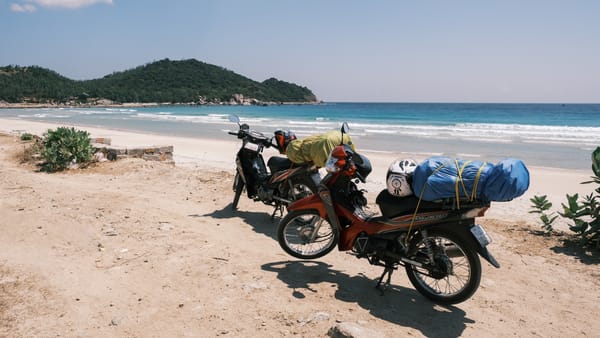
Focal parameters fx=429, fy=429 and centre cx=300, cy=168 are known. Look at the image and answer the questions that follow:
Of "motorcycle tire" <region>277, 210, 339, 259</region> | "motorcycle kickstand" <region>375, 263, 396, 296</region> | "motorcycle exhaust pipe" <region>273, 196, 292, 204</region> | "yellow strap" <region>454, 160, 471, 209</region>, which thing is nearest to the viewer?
"yellow strap" <region>454, 160, 471, 209</region>

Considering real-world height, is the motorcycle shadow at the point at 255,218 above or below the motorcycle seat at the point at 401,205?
below

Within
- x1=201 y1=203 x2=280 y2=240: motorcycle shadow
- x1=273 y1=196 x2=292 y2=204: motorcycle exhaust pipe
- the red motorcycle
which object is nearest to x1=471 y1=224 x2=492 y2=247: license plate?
the red motorcycle

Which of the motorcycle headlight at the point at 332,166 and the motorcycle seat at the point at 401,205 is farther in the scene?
the motorcycle headlight at the point at 332,166

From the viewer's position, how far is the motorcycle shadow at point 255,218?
17.5ft

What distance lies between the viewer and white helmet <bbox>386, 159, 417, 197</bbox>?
10.7 ft

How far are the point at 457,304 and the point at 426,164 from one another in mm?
1188

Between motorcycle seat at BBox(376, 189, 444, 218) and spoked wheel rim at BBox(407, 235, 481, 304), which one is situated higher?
motorcycle seat at BBox(376, 189, 444, 218)

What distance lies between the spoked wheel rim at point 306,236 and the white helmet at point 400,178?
928mm

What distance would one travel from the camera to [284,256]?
4348 mm

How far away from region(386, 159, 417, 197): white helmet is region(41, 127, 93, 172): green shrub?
7.55 metres

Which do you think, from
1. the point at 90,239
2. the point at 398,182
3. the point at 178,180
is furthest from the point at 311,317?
the point at 178,180

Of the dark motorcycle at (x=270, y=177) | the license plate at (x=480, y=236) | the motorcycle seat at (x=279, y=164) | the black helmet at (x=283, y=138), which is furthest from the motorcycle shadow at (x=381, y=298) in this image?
the black helmet at (x=283, y=138)

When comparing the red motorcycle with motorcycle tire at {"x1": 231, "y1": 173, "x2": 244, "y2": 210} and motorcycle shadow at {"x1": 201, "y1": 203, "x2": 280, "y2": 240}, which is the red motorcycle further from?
motorcycle tire at {"x1": 231, "y1": 173, "x2": 244, "y2": 210}

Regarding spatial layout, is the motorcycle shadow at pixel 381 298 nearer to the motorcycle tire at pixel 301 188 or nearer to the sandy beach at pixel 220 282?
the sandy beach at pixel 220 282
